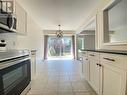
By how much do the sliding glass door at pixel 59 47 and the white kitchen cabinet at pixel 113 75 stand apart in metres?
10.2

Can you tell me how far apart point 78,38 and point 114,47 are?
854 centimetres

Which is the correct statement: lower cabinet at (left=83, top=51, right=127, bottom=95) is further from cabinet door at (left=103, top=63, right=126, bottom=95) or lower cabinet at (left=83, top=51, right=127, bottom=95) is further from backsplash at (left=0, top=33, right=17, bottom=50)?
backsplash at (left=0, top=33, right=17, bottom=50)

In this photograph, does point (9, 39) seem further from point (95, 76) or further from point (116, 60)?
point (116, 60)

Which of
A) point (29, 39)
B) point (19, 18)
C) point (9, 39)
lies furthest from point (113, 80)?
point (29, 39)

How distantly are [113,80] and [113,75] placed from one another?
0.21ft

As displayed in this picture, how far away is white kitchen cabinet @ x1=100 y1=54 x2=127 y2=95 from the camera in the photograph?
1.56 m

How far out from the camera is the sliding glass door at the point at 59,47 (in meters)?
12.5

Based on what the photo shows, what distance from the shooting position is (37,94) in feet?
9.60

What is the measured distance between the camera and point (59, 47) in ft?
41.7

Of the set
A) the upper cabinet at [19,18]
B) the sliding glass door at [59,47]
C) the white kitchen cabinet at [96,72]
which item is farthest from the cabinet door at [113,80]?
the sliding glass door at [59,47]

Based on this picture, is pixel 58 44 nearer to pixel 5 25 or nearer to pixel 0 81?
pixel 5 25

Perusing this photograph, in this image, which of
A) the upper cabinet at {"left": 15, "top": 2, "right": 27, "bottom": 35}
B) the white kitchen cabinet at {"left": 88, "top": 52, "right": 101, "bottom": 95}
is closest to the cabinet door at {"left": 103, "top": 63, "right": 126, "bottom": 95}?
the white kitchen cabinet at {"left": 88, "top": 52, "right": 101, "bottom": 95}

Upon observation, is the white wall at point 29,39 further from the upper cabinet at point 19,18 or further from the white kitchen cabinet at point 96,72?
the white kitchen cabinet at point 96,72

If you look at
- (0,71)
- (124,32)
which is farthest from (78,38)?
(0,71)
